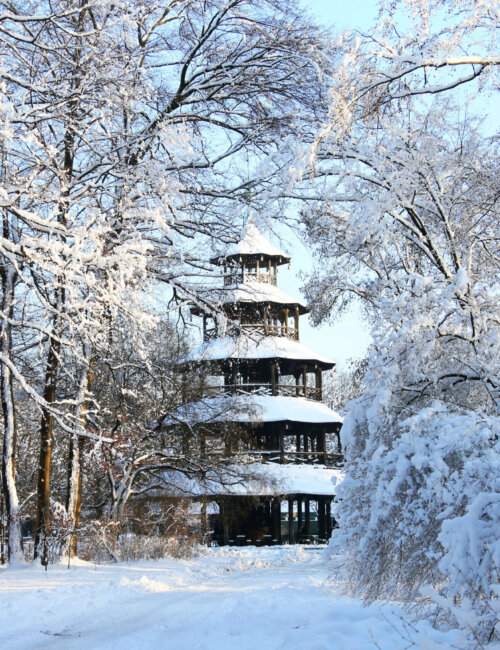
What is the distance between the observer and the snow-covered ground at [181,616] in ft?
20.1

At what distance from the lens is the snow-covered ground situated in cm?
612

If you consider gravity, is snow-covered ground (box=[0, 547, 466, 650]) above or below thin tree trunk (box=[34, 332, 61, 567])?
below

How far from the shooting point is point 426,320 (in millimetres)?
7121

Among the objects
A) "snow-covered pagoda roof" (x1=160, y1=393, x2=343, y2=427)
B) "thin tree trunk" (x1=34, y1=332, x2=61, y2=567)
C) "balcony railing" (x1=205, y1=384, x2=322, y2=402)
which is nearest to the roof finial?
"thin tree trunk" (x1=34, y1=332, x2=61, y2=567)

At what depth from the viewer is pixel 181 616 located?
809 centimetres

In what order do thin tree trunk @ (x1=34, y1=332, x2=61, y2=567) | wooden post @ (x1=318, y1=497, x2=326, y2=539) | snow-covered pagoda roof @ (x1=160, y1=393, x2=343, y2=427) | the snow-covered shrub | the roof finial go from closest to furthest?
the snow-covered shrub → the roof finial → thin tree trunk @ (x1=34, y1=332, x2=61, y2=567) → snow-covered pagoda roof @ (x1=160, y1=393, x2=343, y2=427) → wooden post @ (x1=318, y1=497, x2=326, y2=539)

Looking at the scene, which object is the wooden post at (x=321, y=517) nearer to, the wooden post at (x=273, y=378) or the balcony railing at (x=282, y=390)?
the balcony railing at (x=282, y=390)

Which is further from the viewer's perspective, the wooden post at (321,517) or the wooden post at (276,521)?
the wooden post at (321,517)

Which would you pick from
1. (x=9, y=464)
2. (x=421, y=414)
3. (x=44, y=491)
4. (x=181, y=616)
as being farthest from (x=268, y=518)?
(x=421, y=414)

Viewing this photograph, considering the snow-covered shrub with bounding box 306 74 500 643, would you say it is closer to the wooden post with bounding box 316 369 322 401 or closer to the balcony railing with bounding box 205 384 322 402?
the balcony railing with bounding box 205 384 322 402

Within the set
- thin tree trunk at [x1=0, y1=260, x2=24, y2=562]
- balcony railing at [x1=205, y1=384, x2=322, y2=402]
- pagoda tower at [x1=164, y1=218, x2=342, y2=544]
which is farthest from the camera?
balcony railing at [x1=205, y1=384, x2=322, y2=402]

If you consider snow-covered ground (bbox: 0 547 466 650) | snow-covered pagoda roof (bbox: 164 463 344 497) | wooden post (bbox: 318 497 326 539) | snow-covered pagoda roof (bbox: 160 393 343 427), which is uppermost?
snow-covered pagoda roof (bbox: 160 393 343 427)

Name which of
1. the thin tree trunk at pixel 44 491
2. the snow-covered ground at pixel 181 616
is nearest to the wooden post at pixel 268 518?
the thin tree trunk at pixel 44 491

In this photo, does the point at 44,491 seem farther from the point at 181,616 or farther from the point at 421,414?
the point at 421,414
